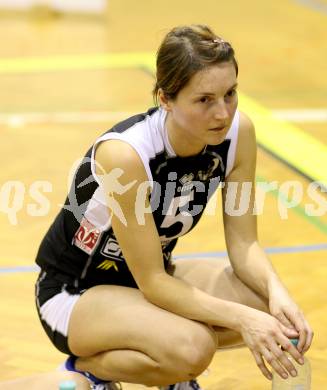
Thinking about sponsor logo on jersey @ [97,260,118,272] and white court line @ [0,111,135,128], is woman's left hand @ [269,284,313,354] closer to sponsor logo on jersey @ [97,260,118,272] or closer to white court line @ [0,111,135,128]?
sponsor logo on jersey @ [97,260,118,272]

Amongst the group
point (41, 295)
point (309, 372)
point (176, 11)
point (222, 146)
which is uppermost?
point (222, 146)

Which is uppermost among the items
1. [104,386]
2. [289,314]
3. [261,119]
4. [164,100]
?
[164,100]

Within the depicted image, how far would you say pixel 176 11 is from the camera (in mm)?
9000

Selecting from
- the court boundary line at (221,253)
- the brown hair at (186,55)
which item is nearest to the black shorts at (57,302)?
the brown hair at (186,55)

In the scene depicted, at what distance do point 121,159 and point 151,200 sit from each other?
6.5 inches

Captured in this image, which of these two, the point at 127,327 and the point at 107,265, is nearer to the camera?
the point at 127,327

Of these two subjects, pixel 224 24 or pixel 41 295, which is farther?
pixel 224 24

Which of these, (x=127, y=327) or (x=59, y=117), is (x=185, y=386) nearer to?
(x=127, y=327)

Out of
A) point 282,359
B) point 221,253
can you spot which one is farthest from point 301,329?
point 221,253

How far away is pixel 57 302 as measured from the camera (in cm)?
290

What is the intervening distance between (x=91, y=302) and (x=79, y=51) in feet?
15.8

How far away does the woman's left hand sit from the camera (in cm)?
269

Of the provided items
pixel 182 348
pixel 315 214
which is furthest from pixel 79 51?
pixel 182 348

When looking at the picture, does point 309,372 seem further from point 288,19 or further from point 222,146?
point 288,19
